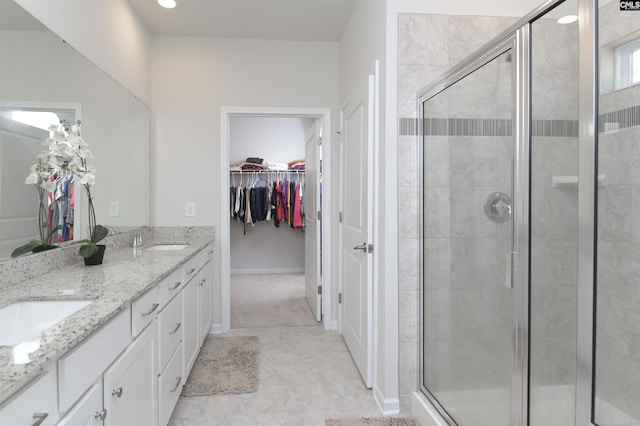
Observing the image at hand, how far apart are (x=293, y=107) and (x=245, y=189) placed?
252 centimetres

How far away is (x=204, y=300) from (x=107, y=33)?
6.42 feet

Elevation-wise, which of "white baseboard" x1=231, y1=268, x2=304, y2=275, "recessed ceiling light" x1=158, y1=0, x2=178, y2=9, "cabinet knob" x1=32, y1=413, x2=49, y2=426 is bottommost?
"white baseboard" x1=231, y1=268, x2=304, y2=275

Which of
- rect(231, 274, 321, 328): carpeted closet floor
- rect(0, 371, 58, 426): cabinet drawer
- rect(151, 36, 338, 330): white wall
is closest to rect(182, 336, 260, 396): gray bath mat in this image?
rect(231, 274, 321, 328): carpeted closet floor

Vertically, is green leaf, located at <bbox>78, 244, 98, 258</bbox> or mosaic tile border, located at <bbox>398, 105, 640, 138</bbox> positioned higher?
mosaic tile border, located at <bbox>398, 105, 640, 138</bbox>

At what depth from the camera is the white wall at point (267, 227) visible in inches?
242

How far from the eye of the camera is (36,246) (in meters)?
1.70

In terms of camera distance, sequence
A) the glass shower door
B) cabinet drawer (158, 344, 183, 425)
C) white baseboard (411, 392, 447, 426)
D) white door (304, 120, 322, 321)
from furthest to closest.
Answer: white door (304, 120, 322, 321) → white baseboard (411, 392, 447, 426) → cabinet drawer (158, 344, 183, 425) → the glass shower door

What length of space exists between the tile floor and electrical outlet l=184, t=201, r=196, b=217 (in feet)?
4.23

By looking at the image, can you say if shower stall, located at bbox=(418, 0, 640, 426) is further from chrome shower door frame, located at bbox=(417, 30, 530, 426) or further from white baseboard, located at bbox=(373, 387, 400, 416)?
white baseboard, located at bbox=(373, 387, 400, 416)

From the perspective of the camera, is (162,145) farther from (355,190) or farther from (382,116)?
(382,116)

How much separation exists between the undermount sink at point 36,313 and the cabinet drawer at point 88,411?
0.32 metres

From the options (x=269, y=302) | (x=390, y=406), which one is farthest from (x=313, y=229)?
(x=390, y=406)

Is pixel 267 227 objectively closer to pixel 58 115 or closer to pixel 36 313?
pixel 58 115

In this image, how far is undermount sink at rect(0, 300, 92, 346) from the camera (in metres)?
1.25
